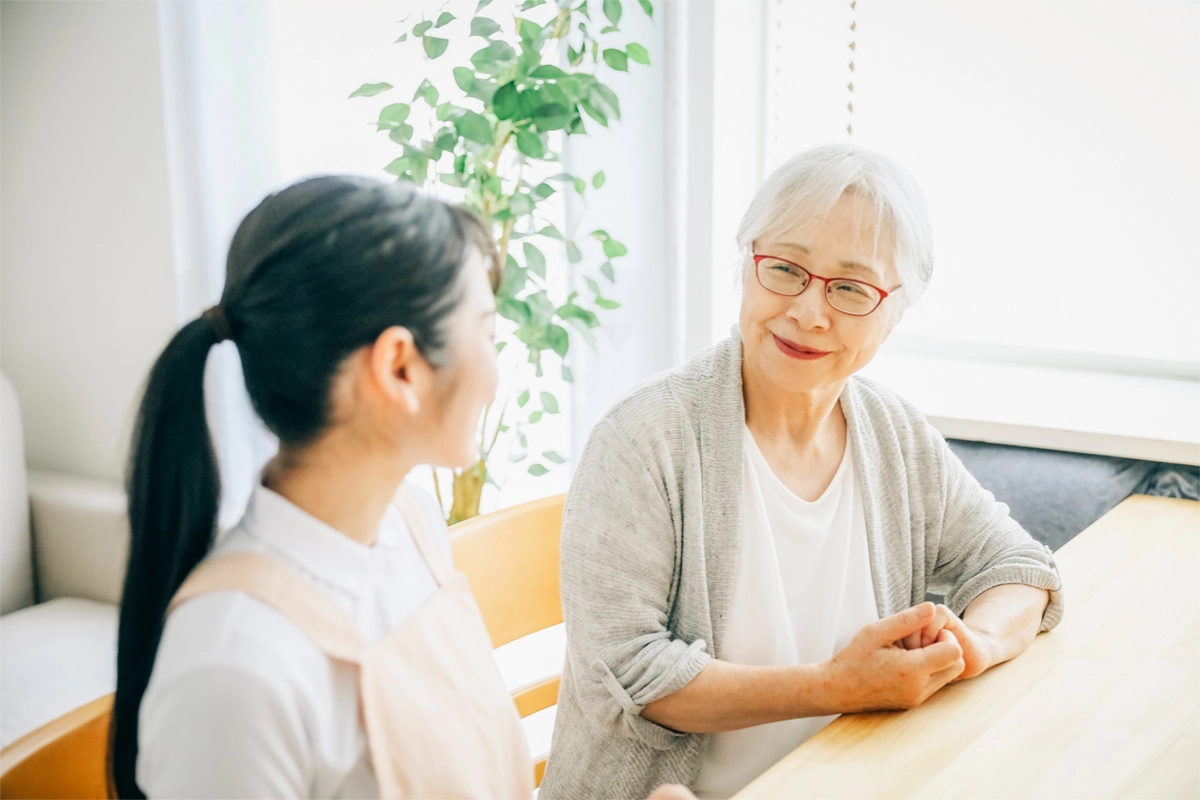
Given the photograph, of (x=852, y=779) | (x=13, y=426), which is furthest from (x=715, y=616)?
(x=13, y=426)

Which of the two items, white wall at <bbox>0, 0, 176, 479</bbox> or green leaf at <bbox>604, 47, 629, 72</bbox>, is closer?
green leaf at <bbox>604, 47, 629, 72</bbox>

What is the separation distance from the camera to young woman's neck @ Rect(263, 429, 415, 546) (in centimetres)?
82

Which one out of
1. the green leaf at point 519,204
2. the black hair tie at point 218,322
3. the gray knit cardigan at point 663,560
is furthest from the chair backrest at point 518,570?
the green leaf at point 519,204

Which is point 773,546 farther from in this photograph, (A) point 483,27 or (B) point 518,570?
(A) point 483,27

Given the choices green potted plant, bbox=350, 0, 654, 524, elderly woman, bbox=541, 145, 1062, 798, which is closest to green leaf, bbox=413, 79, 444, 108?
green potted plant, bbox=350, 0, 654, 524

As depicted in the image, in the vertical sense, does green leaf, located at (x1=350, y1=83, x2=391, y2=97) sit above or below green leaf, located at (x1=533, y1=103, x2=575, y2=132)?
above

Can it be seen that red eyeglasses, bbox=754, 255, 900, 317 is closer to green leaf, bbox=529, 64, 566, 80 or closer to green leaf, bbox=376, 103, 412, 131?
green leaf, bbox=529, 64, 566, 80

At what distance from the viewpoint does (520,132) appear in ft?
6.57

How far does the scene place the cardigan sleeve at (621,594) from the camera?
1.18 metres

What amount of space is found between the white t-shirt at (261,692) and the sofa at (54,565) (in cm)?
141

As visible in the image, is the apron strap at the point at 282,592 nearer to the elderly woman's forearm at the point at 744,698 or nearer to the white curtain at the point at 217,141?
the elderly woman's forearm at the point at 744,698

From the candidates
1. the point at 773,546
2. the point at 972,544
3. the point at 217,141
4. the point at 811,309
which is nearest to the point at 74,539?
the point at 217,141

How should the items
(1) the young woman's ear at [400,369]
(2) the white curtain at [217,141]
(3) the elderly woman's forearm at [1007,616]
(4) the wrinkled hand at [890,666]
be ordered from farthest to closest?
(2) the white curtain at [217,141] → (3) the elderly woman's forearm at [1007,616] → (4) the wrinkled hand at [890,666] → (1) the young woman's ear at [400,369]

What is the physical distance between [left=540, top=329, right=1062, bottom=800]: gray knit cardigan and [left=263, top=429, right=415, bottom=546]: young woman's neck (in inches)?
16.9
